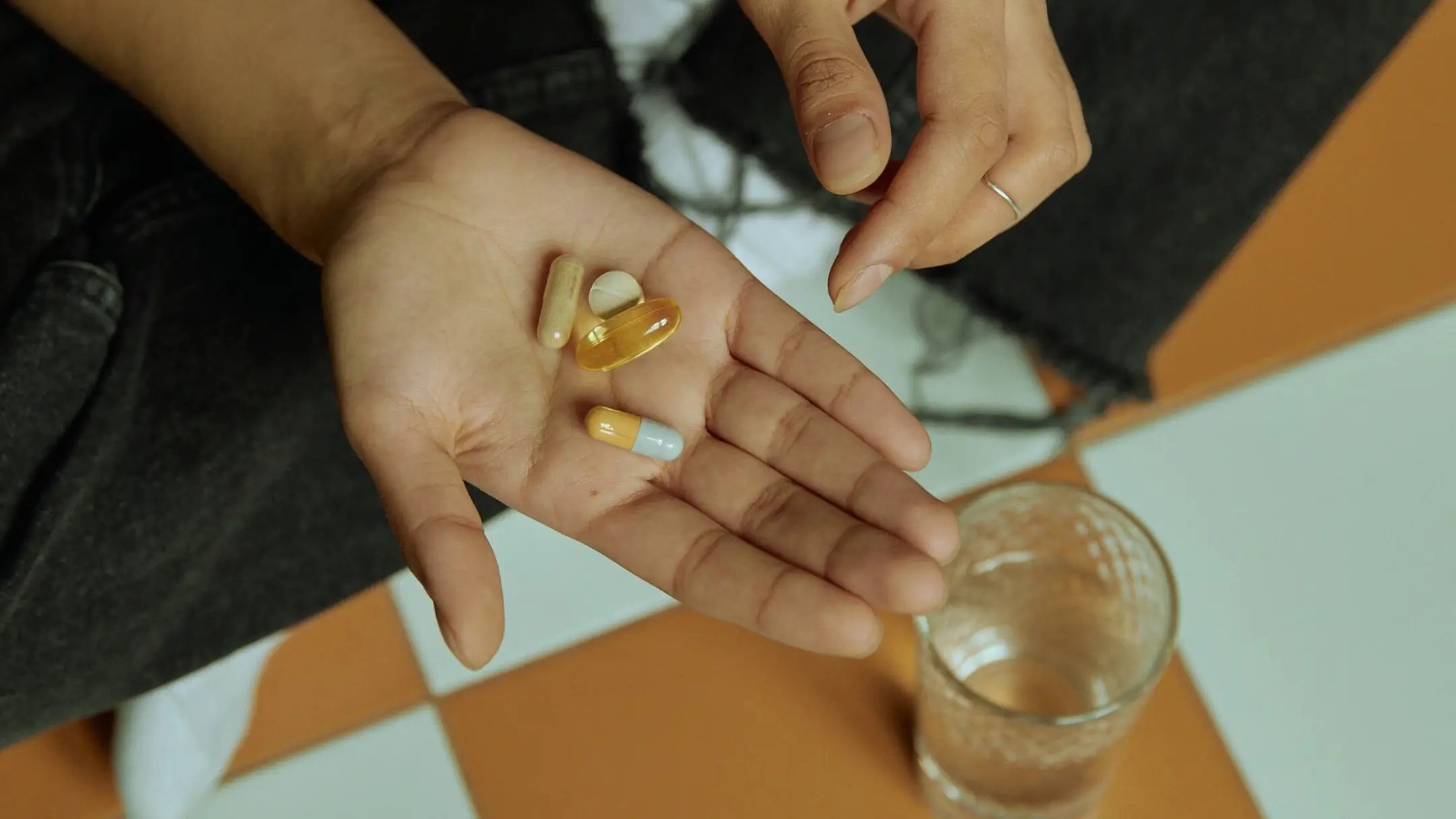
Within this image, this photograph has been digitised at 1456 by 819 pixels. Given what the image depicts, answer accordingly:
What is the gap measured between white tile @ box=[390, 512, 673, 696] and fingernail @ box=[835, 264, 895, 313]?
1.67ft

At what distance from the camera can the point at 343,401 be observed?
0.75 m

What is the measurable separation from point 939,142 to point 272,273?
0.56 m

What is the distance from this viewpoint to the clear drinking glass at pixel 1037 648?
92 centimetres

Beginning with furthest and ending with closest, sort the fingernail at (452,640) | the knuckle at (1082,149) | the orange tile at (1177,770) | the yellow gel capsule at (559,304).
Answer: the orange tile at (1177,770) → the knuckle at (1082,149) → the yellow gel capsule at (559,304) → the fingernail at (452,640)

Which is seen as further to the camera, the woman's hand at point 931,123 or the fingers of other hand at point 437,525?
the woman's hand at point 931,123

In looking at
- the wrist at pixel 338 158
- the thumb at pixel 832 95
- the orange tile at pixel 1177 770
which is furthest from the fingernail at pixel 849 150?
the orange tile at pixel 1177 770

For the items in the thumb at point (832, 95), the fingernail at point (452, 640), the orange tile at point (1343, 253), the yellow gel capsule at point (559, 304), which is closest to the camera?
the fingernail at point (452, 640)

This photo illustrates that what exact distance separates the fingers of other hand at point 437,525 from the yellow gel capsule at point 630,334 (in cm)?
Answer: 16

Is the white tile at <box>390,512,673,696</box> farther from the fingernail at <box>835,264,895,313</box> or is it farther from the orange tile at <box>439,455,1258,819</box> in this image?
the fingernail at <box>835,264,895,313</box>

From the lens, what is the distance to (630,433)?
0.82 metres

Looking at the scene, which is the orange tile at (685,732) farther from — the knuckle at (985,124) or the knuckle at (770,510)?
the knuckle at (985,124)

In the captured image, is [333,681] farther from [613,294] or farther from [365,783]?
[613,294]

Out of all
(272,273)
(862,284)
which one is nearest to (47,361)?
(272,273)

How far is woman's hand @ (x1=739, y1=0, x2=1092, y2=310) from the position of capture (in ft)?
2.51
